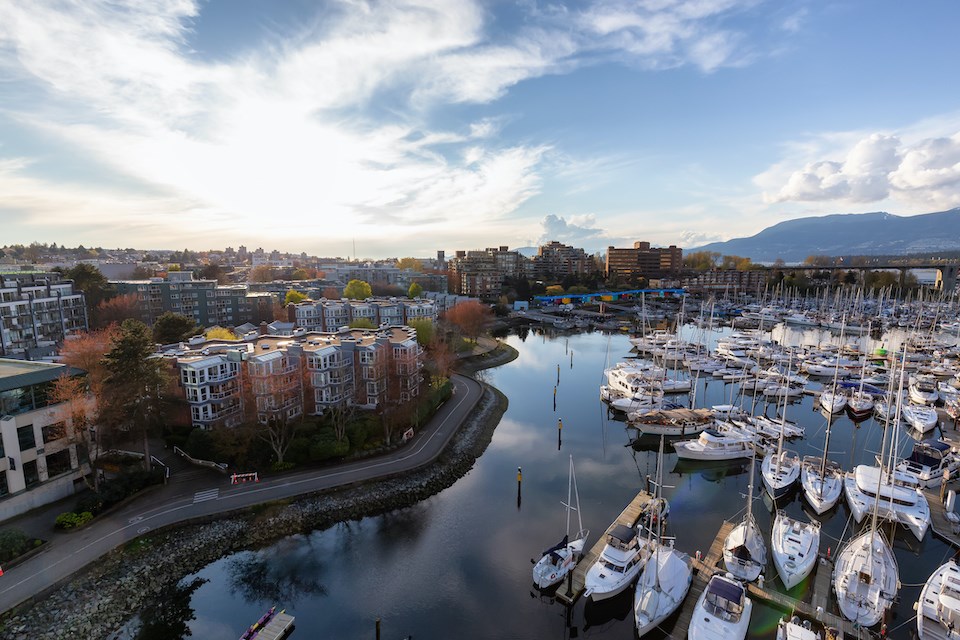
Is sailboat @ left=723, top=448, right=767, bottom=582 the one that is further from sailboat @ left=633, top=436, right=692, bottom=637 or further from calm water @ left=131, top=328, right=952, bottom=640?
sailboat @ left=633, top=436, right=692, bottom=637

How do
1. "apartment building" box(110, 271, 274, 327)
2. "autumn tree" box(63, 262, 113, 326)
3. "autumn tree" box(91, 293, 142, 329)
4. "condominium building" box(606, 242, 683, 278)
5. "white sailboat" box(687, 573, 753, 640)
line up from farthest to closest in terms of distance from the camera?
"condominium building" box(606, 242, 683, 278), "apartment building" box(110, 271, 274, 327), "autumn tree" box(63, 262, 113, 326), "autumn tree" box(91, 293, 142, 329), "white sailboat" box(687, 573, 753, 640)

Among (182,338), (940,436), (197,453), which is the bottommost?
(940,436)

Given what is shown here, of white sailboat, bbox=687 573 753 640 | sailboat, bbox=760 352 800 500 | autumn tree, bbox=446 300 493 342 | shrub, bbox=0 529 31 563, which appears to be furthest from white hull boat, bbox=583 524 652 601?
autumn tree, bbox=446 300 493 342

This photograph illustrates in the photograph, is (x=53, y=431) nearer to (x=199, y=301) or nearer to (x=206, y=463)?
(x=206, y=463)

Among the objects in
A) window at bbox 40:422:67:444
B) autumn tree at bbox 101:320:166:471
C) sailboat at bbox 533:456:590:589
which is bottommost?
sailboat at bbox 533:456:590:589

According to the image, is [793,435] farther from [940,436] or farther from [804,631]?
[804,631]

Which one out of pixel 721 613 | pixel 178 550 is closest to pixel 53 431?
pixel 178 550

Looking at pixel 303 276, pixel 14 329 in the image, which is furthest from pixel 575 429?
pixel 303 276
